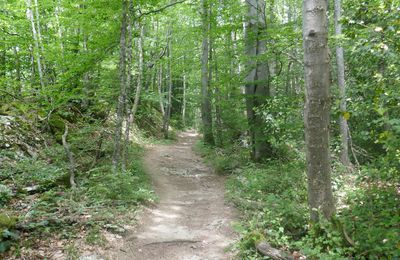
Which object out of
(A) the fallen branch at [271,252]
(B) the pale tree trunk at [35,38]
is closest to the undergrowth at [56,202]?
(A) the fallen branch at [271,252]

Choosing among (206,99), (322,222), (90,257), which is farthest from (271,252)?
(206,99)

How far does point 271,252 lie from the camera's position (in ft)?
14.2

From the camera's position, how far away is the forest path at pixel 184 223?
16.4ft

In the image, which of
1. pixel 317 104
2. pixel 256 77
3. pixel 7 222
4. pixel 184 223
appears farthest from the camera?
pixel 256 77

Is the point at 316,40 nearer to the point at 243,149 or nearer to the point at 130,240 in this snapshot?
the point at 130,240

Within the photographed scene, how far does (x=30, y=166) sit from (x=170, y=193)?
12.0 feet

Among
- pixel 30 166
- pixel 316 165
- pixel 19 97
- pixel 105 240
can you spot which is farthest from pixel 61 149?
pixel 316 165

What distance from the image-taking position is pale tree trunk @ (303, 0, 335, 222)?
3.99 metres

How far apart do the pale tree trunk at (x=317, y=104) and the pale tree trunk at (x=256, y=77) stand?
4.96m

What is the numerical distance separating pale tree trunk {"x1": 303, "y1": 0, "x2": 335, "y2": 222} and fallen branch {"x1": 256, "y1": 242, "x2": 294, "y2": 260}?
26.2 inches

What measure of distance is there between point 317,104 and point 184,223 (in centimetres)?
372

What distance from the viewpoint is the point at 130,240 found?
535cm

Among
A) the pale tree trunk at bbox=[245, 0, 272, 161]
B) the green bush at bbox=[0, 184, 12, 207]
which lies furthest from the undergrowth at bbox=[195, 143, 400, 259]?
the green bush at bbox=[0, 184, 12, 207]

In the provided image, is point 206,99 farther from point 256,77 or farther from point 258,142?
point 258,142
